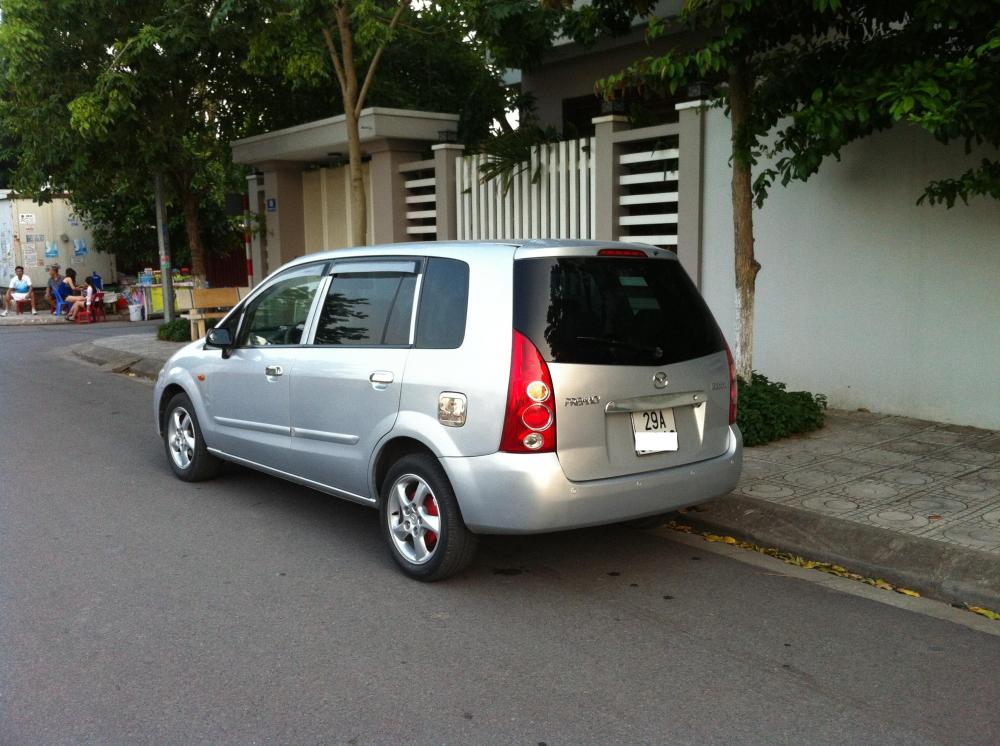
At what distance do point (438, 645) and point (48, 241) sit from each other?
27564 mm

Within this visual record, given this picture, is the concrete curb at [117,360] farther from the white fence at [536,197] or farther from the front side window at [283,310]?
the front side window at [283,310]

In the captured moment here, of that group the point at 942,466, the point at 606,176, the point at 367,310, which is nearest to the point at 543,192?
the point at 606,176

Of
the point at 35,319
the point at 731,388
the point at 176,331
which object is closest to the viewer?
the point at 731,388

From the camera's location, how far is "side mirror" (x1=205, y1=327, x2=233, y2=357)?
658 cm

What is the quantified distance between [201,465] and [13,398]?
5595 millimetres

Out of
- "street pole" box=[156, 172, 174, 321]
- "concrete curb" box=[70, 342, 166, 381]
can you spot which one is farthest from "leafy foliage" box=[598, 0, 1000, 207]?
"street pole" box=[156, 172, 174, 321]

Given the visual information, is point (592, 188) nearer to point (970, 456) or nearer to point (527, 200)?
point (527, 200)

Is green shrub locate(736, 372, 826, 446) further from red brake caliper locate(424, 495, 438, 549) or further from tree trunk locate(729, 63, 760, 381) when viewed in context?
red brake caliper locate(424, 495, 438, 549)

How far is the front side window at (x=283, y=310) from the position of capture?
6043mm

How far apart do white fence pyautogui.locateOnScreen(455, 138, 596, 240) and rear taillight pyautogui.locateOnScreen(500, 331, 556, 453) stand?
253 inches

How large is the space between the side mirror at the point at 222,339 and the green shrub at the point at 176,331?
10.4m

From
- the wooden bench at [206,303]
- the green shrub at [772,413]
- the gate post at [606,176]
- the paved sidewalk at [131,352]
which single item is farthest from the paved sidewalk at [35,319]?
the green shrub at [772,413]

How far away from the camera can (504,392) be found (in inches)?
178

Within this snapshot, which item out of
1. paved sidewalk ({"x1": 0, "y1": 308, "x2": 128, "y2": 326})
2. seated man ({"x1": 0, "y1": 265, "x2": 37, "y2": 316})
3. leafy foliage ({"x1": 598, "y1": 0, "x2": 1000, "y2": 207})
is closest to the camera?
leafy foliage ({"x1": 598, "y1": 0, "x2": 1000, "y2": 207})
